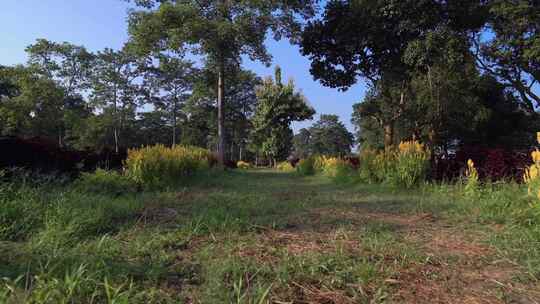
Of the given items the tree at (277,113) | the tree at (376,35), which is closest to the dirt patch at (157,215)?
the tree at (376,35)

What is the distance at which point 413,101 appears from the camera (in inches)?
645

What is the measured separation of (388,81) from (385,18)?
2.31 meters

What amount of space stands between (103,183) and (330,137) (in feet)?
203

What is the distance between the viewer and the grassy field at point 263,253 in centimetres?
138

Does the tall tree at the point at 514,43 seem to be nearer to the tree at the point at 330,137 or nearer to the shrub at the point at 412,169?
the shrub at the point at 412,169

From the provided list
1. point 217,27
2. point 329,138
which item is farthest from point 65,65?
point 329,138

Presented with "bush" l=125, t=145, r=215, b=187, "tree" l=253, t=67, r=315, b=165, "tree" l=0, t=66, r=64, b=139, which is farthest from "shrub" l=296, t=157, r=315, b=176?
"tree" l=0, t=66, r=64, b=139

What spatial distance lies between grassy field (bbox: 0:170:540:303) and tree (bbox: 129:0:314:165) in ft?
32.8

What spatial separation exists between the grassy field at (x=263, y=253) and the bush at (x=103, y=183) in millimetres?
784

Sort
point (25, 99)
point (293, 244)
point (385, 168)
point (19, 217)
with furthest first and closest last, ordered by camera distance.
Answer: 1. point (25, 99)
2. point (385, 168)
3. point (19, 217)
4. point (293, 244)

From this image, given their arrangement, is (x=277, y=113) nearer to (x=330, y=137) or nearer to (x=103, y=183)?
(x=103, y=183)

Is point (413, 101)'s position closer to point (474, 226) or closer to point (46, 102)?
point (474, 226)

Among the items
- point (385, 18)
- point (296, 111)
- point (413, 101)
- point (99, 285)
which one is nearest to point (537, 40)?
point (385, 18)

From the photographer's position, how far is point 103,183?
415cm
